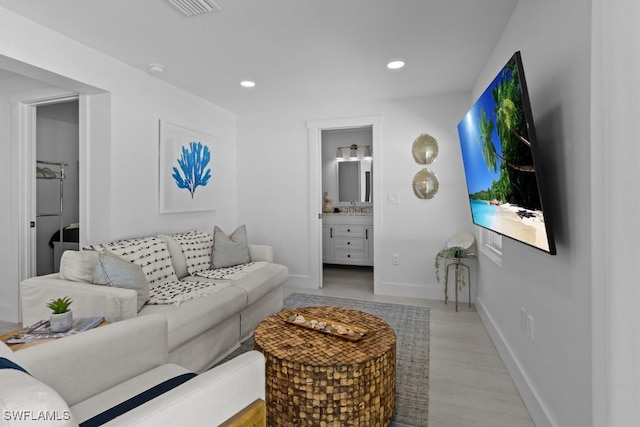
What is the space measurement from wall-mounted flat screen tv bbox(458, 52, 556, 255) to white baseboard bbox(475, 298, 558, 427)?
88 centimetres

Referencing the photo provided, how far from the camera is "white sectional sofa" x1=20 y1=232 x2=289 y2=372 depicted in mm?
2016

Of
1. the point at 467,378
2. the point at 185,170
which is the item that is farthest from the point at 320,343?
the point at 185,170

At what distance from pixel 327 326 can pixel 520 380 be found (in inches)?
49.7

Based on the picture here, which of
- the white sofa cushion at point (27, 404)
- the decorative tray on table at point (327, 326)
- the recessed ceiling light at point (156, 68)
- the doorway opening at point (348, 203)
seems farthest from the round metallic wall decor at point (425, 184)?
the white sofa cushion at point (27, 404)

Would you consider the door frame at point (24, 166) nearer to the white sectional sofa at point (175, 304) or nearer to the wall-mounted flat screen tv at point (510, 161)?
the white sectional sofa at point (175, 304)

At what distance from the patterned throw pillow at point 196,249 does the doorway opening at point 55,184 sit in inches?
67.2

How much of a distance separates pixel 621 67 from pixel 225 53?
264 centimetres

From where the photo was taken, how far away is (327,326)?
1.95 meters

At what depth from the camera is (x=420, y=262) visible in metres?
4.07

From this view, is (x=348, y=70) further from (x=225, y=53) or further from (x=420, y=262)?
(x=420, y=262)

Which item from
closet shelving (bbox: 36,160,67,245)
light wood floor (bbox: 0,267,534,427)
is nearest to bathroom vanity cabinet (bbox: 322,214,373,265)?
light wood floor (bbox: 0,267,534,427)

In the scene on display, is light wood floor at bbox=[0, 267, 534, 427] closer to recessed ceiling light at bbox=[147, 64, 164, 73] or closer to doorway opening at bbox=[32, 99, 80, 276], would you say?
doorway opening at bbox=[32, 99, 80, 276]

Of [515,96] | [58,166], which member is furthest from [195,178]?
[515,96]

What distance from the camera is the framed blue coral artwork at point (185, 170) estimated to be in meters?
3.45
